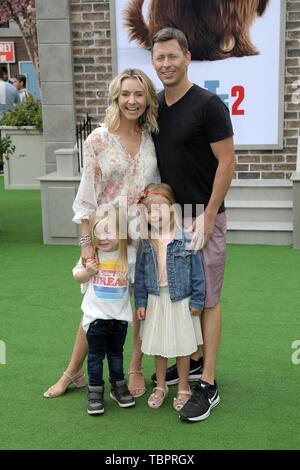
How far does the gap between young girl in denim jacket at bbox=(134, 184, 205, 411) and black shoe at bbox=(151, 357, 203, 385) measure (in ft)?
1.39

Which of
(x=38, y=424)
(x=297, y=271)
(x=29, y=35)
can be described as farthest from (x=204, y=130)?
(x=29, y=35)

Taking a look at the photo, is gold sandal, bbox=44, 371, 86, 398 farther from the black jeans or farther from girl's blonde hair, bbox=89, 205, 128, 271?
girl's blonde hair, bbox=89, 205, 128, 271

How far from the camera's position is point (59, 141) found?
7484 mm

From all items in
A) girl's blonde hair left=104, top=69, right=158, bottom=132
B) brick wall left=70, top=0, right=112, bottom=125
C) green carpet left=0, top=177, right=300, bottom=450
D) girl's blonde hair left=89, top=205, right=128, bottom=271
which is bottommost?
green carpet left=0, top=177, right=300, bottom=450

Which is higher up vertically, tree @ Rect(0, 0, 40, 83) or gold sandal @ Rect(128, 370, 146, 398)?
tree @ Rect(0, 0, 40, 83)

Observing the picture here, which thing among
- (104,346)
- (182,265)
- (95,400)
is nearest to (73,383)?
(95,400)

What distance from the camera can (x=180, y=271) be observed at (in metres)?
3.02

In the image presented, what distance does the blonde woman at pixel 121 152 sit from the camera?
2.96 metres

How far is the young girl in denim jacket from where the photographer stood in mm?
3018

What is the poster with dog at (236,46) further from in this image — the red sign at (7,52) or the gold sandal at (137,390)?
the red sign at (7,52)
